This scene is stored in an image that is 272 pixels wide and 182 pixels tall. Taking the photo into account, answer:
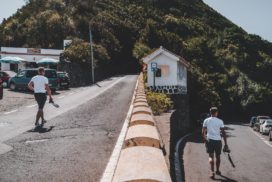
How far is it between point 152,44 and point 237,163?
180 ft

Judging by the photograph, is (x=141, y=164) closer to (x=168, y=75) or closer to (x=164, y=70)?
(x=168, y=75)

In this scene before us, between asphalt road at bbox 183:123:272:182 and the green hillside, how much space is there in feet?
68.5

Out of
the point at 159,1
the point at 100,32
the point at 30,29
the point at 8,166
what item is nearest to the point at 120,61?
the point at 100,32

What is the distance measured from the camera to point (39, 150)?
8.35 metres

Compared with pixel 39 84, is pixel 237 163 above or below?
below

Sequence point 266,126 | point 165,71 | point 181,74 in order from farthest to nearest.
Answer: point 181,74
point 266,126
point 165,71

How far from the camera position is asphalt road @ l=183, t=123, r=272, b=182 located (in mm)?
18562

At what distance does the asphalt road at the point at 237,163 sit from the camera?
1856 cm

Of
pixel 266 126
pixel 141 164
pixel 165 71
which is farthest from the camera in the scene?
pixel 266 126

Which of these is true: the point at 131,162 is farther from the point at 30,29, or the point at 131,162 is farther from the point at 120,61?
the point at 120,61

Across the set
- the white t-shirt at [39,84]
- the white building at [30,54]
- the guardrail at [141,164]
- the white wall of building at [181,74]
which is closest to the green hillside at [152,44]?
the white building at [30,54]

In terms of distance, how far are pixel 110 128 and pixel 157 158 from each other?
8.31 meters

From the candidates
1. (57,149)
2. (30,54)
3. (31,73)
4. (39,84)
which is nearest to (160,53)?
(31,73)

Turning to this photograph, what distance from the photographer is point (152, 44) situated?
77.1 m
